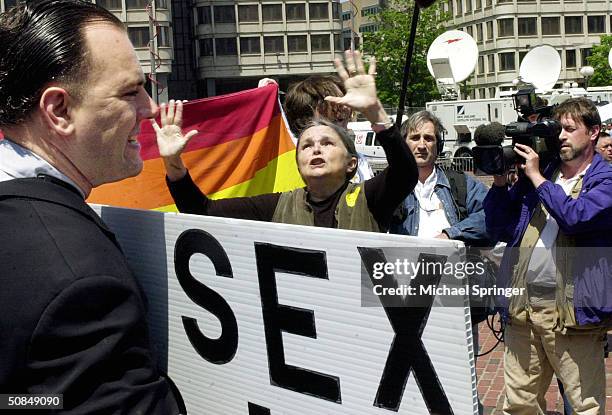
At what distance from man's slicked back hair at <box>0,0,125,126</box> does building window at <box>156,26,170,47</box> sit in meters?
58.8

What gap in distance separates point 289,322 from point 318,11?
67.0 metres

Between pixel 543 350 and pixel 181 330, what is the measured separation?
8.98 feet

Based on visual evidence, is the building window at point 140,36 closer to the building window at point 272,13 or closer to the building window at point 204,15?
the building window at point 204,15

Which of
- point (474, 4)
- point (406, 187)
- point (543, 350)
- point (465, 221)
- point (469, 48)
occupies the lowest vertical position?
point (543, 350)

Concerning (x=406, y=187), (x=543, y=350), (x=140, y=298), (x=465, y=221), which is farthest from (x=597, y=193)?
(x=140, y=298)

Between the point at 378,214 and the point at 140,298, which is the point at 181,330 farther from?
the point at 378,214

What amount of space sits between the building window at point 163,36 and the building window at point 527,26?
28.9m

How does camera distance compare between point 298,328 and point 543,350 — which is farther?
point 543,350

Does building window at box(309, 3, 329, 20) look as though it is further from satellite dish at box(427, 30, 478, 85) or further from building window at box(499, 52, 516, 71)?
satellite dish at box(427, 30, 478, 85)

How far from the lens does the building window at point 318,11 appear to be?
66312 mm

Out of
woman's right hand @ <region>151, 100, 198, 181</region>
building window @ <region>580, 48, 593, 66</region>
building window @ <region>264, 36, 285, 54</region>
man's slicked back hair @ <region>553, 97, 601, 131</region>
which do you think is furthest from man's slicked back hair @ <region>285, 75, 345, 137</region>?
building window @ <region>580, 48, 593, 66</region>

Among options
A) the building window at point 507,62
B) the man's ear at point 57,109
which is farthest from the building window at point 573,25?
the man's ear at point 57,109

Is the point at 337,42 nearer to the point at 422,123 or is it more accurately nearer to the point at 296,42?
the point at 296,42

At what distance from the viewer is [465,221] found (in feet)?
13.0
